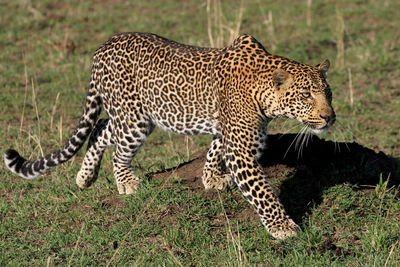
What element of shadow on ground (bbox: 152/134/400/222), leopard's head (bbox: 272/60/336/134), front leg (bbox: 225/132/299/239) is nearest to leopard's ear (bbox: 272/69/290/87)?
leopard's head (bbox: 272/60/336/134)

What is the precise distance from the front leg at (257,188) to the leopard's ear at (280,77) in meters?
0.66

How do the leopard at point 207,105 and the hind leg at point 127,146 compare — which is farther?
the hind leg at point 127,146

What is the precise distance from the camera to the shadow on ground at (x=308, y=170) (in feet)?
27.6

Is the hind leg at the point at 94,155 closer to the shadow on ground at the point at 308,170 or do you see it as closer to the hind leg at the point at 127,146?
the hind leg at the point at 127,146

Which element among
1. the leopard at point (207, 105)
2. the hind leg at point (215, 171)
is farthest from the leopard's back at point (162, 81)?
the hind leg at point (215, 171)

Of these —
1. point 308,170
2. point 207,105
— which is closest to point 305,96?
point 207,105

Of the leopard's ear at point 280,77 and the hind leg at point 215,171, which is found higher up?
the leopard's ear at point 280,77

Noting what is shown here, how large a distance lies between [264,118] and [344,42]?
8663 millimetres

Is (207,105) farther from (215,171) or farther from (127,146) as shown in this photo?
(127,146)

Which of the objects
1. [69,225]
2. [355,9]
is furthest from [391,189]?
[355,9]

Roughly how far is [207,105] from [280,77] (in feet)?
3.60

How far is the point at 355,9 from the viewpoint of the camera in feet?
57.5

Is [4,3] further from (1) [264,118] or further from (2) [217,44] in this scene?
(1) [264,118]

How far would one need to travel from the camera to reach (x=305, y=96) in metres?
7.29
